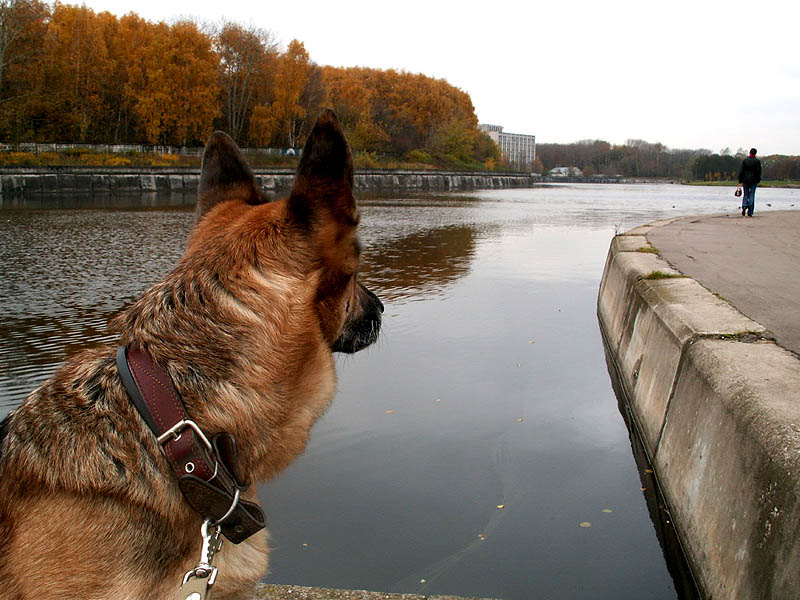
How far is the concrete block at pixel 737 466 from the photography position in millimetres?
2885

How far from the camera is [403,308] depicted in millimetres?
13000

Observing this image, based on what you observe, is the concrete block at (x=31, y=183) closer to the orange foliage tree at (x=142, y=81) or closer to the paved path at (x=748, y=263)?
the orange foliage tree at (x=142, y=81)

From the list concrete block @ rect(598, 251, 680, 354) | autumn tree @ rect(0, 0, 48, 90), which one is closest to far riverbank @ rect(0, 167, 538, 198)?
autumn tree @ rect(0, 0, 48, 90)

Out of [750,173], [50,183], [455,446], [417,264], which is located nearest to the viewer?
[455,446]

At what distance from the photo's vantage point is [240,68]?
283 ft

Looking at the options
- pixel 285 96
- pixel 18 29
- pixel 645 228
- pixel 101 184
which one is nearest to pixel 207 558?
pixel 645 228

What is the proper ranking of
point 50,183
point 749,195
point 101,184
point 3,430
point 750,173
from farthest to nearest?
point 101,184, point 50,183, point 749,195, point 750,173, point 3,430

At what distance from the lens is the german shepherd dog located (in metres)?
2.00

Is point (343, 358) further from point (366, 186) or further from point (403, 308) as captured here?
point (366, 186)

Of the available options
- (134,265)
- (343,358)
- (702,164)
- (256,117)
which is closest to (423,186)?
(256,117)

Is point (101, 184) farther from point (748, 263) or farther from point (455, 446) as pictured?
point (455, 446)

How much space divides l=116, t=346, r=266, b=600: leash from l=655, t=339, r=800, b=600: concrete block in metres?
2.28

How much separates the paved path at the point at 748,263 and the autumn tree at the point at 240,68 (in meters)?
76.7

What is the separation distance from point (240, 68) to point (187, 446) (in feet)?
304
